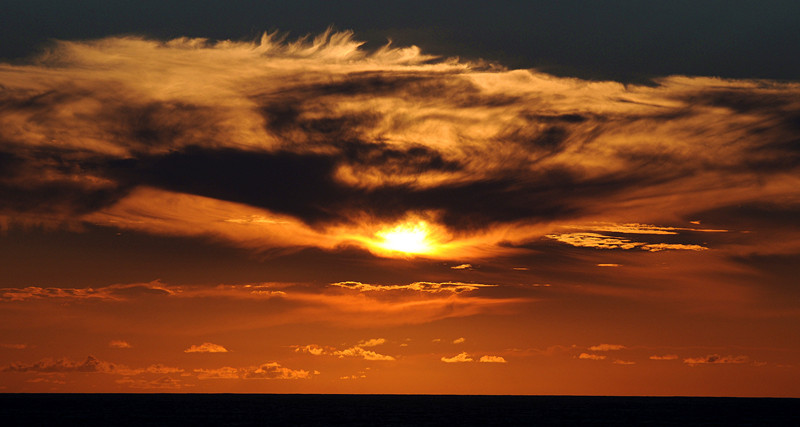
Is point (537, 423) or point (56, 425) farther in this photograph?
point (537, 423)

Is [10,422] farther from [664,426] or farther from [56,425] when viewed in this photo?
[664,426]

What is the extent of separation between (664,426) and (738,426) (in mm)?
17364

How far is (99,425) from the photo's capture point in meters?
174

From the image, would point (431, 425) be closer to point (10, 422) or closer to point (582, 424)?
point (582, 424)

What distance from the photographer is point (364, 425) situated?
178 meters

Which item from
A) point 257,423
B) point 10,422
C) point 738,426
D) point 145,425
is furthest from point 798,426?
point 10,422

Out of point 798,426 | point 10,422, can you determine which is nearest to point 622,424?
point 798,426

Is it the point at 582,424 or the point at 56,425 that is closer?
the point at 56,425

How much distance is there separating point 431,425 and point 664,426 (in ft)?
182

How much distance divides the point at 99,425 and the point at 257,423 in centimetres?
3319

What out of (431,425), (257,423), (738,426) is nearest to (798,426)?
(738,426)

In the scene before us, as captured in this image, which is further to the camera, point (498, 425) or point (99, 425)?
point (498, 425)

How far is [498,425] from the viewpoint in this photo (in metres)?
185

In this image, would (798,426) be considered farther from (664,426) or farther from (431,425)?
→ (431,425)
